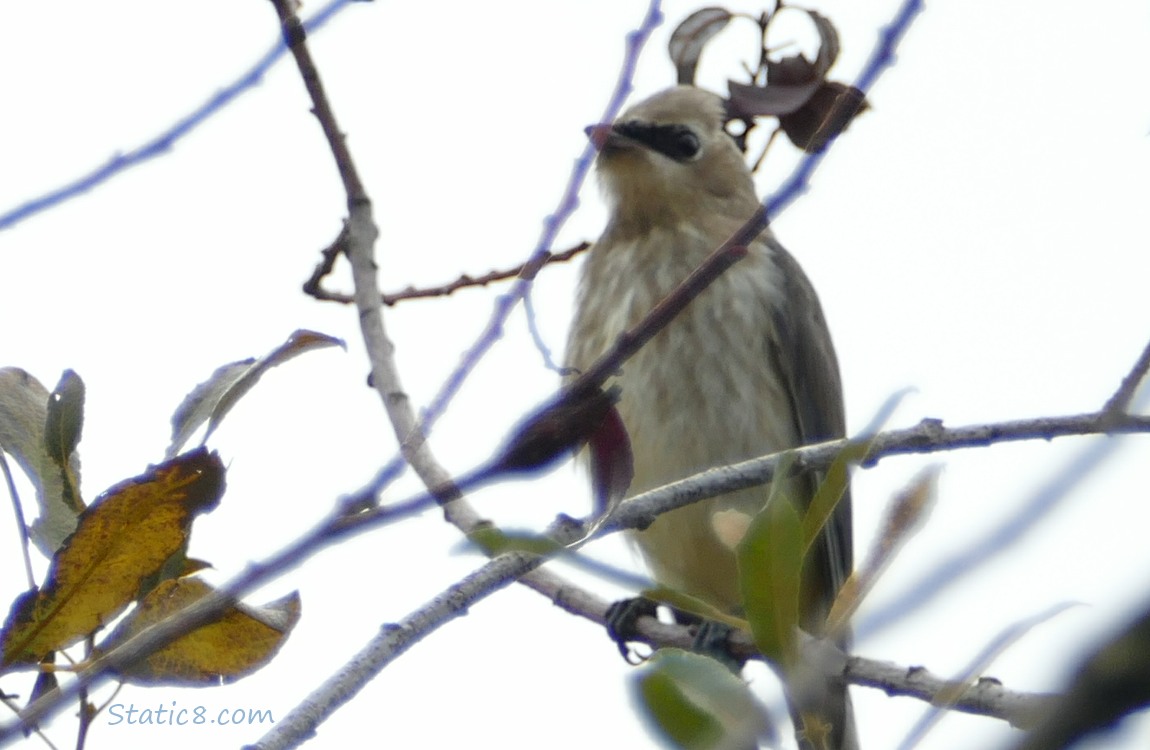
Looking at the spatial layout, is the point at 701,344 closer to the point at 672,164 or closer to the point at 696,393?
the point at 696,393

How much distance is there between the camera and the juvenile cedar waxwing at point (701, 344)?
15.8ft

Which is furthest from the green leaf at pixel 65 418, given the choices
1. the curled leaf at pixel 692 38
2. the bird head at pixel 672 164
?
the bird head at pixel 672 164

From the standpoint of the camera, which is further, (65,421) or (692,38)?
(692,38)

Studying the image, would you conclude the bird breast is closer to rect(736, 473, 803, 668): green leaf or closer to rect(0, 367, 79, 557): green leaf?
rect(0, 367, 79, 557): green leaf

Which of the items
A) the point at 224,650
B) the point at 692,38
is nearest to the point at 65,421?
the point at 224,650

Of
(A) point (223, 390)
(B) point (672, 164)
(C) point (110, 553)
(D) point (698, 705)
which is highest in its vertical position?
(B) point (672, 164)

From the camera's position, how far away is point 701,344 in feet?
16.1

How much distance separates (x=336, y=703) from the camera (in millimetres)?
1604

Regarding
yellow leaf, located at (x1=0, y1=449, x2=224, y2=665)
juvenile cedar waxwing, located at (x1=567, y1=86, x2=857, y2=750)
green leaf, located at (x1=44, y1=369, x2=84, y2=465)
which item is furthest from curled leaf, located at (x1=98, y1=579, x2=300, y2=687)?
juvenile cedar waxwing, located at (x1=567, y1=86, x2=857, y2=750)

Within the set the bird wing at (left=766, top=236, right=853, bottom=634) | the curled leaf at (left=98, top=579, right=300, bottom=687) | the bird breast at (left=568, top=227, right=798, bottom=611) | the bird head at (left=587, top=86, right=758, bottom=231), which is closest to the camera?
the curled leaf at (left=98, top=579, right=300, bottom=687)

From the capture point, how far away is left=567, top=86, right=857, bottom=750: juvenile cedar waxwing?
15.8ft

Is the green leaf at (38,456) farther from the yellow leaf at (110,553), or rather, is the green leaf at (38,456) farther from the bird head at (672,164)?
the bird head at (672,164)

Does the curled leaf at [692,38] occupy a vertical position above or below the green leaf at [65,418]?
above

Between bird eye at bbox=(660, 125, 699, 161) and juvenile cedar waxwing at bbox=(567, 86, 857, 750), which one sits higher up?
bird eye at bbox=(660, 125, 699, 161)
